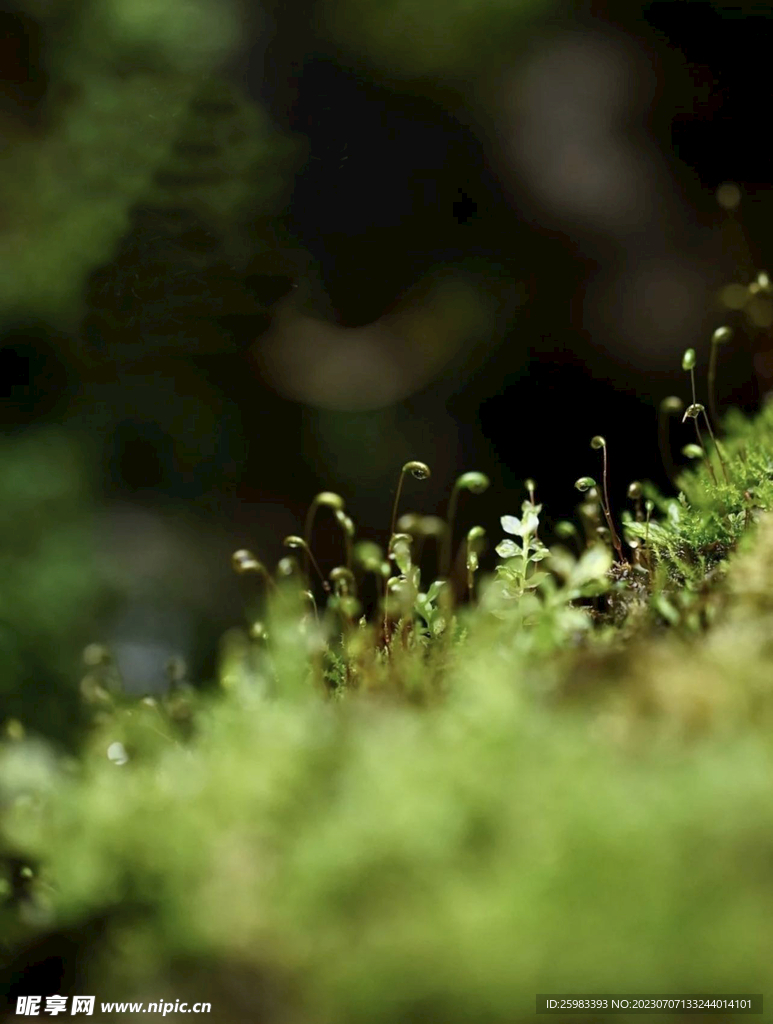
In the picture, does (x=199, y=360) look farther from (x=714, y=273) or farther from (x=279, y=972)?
(x=279, y=972)

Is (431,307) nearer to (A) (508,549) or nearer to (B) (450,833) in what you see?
(A) (508,549)

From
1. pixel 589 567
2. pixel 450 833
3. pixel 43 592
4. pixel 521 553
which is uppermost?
pixel 43 592

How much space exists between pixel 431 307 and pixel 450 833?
4.06 metres

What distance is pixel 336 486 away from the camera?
4535mm

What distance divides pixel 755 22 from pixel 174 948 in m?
4.65

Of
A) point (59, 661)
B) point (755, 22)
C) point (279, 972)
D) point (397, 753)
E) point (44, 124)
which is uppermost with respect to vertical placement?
point (755, 22)

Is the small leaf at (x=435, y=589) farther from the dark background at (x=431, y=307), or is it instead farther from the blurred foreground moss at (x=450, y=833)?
the dark background at (x=431, y=307)

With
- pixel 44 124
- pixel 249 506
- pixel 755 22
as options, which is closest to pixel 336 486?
pixel 249 506

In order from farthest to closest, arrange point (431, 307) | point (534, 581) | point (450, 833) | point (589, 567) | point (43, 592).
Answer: point (431, 307), point (43, 592), point (534, 581), point (589, 567), point (450, 833)

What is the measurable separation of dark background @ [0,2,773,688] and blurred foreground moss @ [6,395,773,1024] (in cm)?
292

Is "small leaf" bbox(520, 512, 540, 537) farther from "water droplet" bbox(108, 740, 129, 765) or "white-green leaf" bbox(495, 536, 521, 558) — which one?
"water droplet" bbox(108, 740, 129, 765)

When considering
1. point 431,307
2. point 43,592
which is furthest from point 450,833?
point 431,307

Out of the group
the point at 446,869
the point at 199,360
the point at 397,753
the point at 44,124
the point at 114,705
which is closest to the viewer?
the point at 446,869

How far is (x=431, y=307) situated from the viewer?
4699 millimetres
